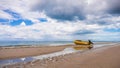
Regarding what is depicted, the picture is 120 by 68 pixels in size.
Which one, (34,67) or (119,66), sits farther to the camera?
(34,67)

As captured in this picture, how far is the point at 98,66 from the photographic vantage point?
12305 millimetres

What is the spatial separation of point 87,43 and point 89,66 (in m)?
39.2

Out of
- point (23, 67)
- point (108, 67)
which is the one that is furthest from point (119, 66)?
point (23, 67)

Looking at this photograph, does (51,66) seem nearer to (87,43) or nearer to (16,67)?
(16,67)

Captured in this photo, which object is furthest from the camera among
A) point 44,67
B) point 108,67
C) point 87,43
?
point 87,43

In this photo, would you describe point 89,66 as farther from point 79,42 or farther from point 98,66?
point 79,42

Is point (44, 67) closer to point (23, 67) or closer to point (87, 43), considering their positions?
point (23, 67)

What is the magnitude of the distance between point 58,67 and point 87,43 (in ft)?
129

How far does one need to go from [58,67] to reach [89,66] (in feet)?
7.13

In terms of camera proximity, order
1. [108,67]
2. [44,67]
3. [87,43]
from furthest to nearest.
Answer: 1. [87,43]
2. [44,67]
3. [108,67]

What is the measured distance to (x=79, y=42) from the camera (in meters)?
52.8

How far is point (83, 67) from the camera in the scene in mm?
11984

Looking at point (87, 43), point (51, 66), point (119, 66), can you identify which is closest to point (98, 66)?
point (119, 66)

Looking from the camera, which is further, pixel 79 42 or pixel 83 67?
pixel 79 42
